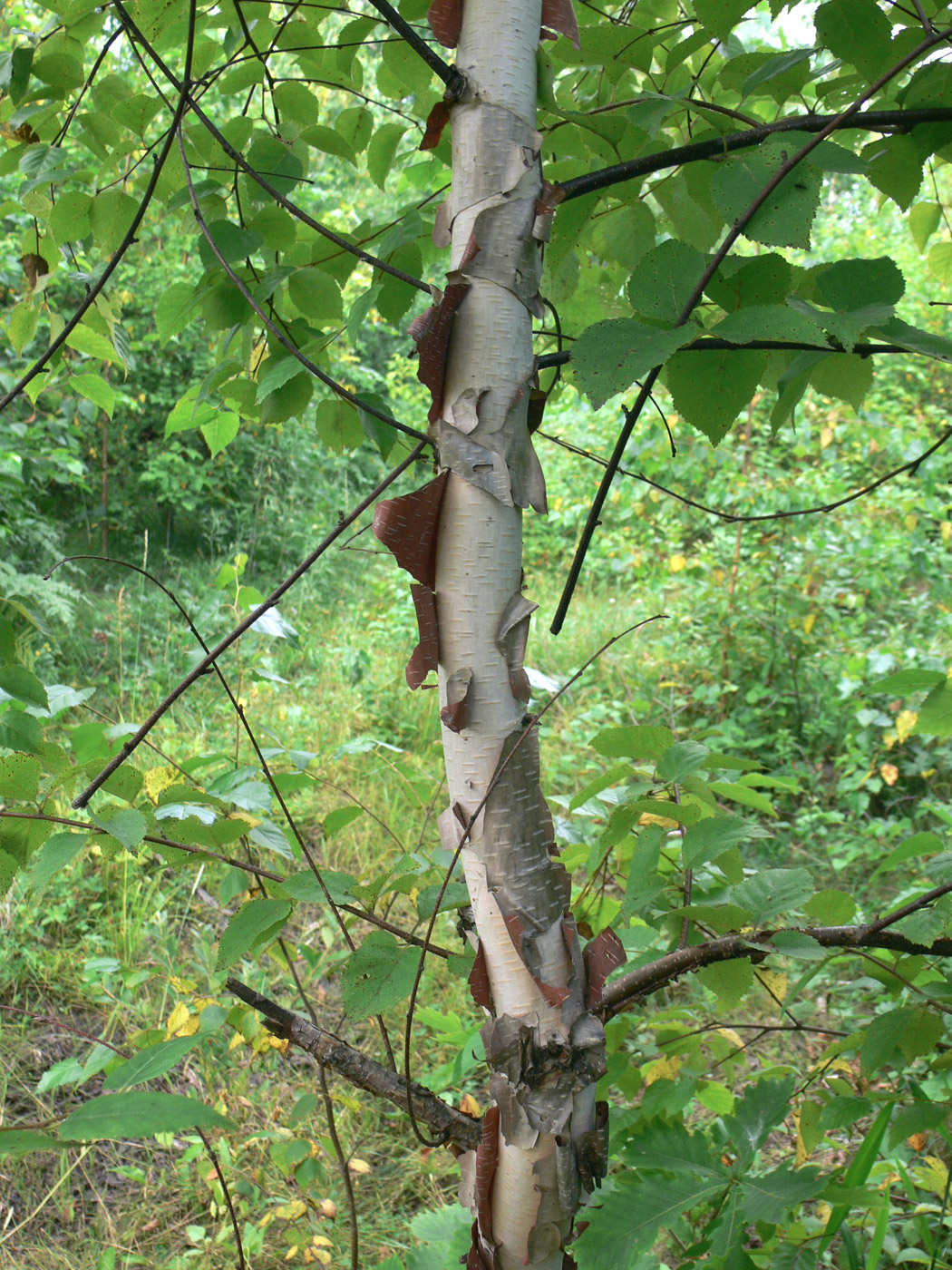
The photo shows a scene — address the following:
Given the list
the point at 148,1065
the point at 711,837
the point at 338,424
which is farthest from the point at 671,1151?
the point at 338,424

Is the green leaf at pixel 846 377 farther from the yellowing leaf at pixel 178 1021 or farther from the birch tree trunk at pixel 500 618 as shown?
the yellowing leaf at pixel 178 1021

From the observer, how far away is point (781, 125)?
589 mm

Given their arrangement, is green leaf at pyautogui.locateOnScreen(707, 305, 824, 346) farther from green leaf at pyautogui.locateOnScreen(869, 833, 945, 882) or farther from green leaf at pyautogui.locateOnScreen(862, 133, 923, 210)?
green leaf at pyautogui.locateOnScreen(869, 833, 945, 882)

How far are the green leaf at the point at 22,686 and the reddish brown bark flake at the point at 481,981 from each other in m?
0.39

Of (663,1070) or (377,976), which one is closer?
(377,976)

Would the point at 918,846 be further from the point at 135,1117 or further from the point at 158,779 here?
the point at 158,779

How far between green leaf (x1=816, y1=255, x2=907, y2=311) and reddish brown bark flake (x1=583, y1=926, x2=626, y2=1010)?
1.60 feet

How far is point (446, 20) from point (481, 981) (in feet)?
2.34

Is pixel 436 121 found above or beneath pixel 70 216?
beneath

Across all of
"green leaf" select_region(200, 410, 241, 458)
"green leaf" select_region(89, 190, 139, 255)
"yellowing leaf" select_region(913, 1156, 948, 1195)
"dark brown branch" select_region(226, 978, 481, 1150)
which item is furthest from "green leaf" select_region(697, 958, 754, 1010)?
"green leaf" select_region(89, 190, 139, 255)

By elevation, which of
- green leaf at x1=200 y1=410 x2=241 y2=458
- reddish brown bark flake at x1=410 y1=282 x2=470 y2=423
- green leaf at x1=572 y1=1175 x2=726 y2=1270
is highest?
green leaf at x1=200 y1=410 x2=241 y2=458

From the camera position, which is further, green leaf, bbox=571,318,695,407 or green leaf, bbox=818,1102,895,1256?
green leaf, bbox=818,1102,895,1256

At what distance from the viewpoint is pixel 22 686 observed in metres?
0.64

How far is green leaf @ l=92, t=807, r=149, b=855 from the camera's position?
0.56 m
